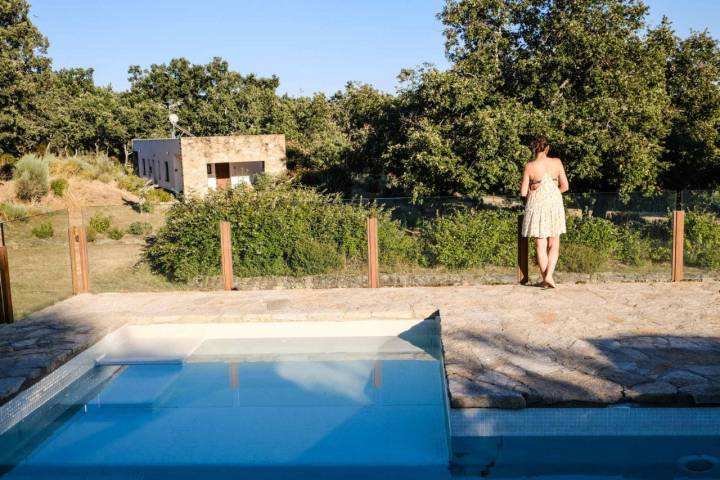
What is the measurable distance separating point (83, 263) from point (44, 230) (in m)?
1.75

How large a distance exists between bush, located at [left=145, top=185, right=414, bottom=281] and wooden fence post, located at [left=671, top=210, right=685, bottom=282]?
3432 mm

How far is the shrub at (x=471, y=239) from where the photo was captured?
8461 mm

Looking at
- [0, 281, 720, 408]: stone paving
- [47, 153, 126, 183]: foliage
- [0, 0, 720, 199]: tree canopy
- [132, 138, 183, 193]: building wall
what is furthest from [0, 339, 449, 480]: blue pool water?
[132, 138, 183, 193]: building wall

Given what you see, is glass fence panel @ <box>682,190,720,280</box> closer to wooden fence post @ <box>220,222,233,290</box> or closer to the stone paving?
the stone paving

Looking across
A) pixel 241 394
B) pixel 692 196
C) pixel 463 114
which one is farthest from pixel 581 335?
pixel 463 114

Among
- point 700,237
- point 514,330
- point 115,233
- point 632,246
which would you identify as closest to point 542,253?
point 632,246

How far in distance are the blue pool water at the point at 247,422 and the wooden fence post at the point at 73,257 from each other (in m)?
2.66

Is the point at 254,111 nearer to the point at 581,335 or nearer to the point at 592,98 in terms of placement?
the point at 592,98

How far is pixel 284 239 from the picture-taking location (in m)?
8.84

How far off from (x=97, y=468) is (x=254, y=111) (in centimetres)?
3667

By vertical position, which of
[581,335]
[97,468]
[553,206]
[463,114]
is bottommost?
[97,468]

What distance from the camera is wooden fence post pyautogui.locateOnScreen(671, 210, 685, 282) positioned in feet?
27.1

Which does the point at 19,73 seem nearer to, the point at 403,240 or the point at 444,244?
the point at 403,240

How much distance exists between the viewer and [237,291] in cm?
848
